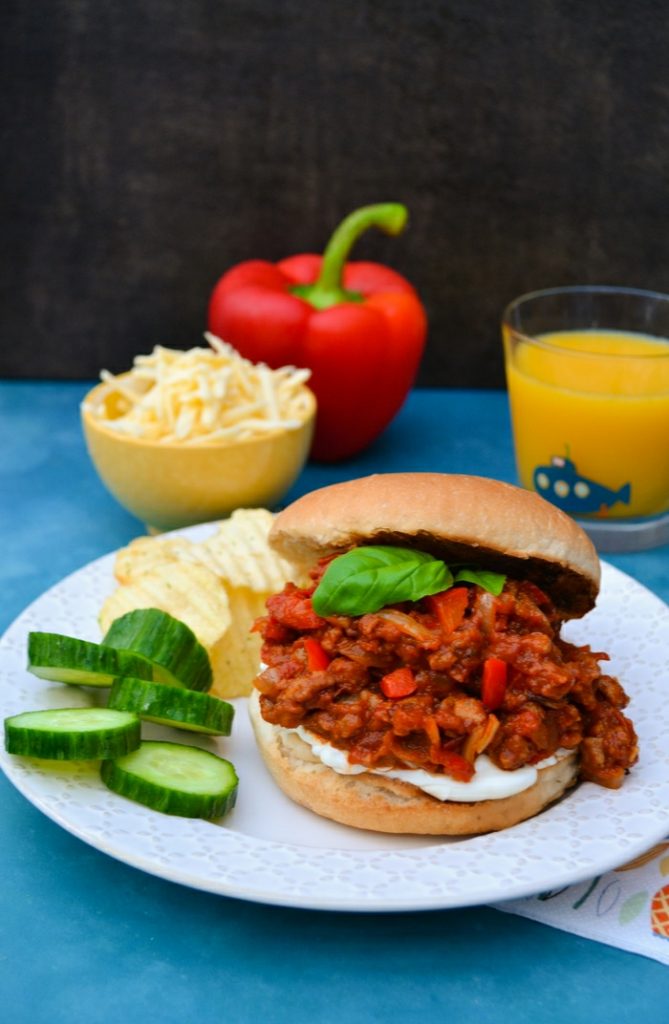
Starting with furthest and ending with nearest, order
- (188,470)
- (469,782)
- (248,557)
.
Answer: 1. (188,470)
2. (248,557)
3. (469,782)

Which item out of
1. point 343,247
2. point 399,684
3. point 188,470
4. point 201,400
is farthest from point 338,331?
point 399,684

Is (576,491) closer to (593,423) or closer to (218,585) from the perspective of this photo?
(593,423)

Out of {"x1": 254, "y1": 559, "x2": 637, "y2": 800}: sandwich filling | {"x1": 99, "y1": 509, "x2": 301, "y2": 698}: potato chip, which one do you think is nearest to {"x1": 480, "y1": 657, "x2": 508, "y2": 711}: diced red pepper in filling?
{"x1": 254, "y1": 559, "x2": 637, "y2": 800}: sandwich filling

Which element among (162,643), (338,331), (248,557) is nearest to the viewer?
(162,643)

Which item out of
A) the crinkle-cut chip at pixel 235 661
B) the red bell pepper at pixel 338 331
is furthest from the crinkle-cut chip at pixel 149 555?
the red bell pepper at pixel 338 331

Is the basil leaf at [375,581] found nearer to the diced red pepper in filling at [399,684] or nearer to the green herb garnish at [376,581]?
the green herb garnish at [376,581]

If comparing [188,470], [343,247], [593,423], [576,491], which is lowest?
[576,491]

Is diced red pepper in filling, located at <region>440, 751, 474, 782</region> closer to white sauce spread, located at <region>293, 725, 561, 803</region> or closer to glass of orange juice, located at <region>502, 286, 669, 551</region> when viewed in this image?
white sauce spread, located at <region>293, 725, 561, 803</region>
